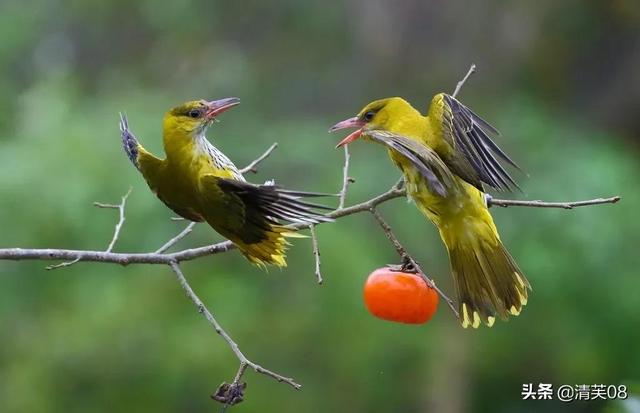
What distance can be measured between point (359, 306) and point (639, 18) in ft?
8.87

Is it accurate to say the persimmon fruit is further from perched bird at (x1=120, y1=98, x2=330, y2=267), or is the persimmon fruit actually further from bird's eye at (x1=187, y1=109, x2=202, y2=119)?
bird's eye at (x1=187, y1=109, x2=202, y2=119)

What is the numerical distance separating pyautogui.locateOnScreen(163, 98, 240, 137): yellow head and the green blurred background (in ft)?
7.92

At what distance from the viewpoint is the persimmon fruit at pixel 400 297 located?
2.88m

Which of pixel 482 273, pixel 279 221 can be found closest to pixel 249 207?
pixel 279 221

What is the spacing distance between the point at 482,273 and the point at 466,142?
1.40 feet

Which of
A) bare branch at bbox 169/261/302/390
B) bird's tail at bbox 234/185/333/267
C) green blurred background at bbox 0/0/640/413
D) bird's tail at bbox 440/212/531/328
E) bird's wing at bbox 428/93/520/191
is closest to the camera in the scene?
bare branch at bbox 169/261/302/390

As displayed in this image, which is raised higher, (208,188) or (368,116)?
(368,116)

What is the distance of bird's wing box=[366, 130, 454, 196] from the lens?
2.80m

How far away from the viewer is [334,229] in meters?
5.53

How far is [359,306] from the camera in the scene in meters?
5.42

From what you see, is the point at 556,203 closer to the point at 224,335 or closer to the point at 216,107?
the point at 224,335

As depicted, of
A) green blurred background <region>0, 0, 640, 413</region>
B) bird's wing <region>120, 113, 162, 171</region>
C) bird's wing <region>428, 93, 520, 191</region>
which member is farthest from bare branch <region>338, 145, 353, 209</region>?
green blurred background <region>0, 0, 640, 413</region>

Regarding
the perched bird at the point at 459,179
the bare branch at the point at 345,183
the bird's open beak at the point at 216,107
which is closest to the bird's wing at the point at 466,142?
the perched bird at the point at 459,179

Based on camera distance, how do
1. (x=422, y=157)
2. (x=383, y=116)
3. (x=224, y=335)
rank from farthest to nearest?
1. (x=383, y=116)
2. (x=422, y=157)
3. (x=224, y=335)
